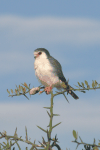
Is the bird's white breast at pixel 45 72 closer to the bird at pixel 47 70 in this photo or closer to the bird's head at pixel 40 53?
the bird at pixel 47 70

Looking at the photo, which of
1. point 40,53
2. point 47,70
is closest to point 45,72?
point 47,70

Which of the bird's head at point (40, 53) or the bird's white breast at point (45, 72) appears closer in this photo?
the bird's white breast at point (45, 72)

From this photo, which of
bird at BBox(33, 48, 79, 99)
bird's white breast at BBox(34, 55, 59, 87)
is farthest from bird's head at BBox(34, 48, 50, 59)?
bird's white breast at BBox(34, 55, 59, 87)

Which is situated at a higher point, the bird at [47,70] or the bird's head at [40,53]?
the bird's head at [40,53]

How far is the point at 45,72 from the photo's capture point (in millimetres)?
6746

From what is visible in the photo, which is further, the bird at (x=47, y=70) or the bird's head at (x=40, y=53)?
the bird's head at (x=40, y=53)

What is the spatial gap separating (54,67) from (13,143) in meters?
3.61

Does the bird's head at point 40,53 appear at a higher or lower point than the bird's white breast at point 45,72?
higher

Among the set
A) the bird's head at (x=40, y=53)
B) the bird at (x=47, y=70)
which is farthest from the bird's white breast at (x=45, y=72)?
the bird's head at (x=40, y=53)

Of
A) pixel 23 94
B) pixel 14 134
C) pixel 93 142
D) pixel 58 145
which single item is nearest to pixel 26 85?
pixel 23 94

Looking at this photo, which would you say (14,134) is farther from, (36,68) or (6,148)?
(36,68)

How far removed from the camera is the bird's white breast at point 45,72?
6.75 metres

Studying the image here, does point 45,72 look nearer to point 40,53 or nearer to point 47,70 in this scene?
point 47,70

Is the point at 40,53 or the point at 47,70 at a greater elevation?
the point at 40,53
